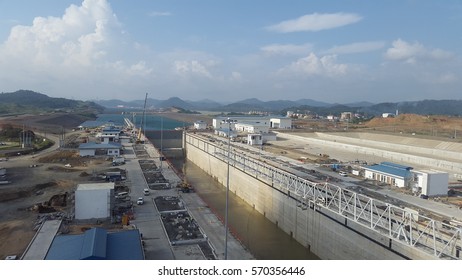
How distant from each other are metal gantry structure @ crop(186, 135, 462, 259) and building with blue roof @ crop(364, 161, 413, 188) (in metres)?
4.14

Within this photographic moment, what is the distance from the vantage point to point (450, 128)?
5972cm

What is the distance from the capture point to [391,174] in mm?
21281

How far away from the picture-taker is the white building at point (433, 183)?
18.5m

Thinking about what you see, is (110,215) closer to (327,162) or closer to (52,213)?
(52,213)

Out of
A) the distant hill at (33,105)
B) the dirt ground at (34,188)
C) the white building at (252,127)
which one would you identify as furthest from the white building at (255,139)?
the distant hill at (33,105)

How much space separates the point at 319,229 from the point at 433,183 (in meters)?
6.81

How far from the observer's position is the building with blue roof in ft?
66.5

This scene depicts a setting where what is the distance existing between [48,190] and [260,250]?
14.9 m

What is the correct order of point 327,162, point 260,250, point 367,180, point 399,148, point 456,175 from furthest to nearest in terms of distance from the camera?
point 399,148
point 327,162
point 456,175
point 367,180
point 260,250

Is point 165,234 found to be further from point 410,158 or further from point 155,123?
point 155,123

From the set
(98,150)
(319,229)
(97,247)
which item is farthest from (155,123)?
(97,247)

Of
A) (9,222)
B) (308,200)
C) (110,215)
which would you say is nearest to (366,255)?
(308,200)

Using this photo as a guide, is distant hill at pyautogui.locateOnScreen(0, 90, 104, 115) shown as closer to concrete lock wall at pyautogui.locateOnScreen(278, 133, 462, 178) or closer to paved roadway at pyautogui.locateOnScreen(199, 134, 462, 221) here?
paved roadway at pyautogui.locateOnScreen(199, 134, 462, 221)

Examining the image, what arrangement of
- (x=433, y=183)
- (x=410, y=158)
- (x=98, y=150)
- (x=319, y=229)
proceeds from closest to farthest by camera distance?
1. (x=319, y=229)
2. (x=433, y=183)
3. (x=410, y=158)
4. (x=98, y=150)
